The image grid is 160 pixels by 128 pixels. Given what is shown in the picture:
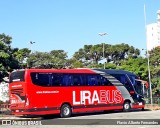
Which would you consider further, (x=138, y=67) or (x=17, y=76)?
(x=138, y=67)

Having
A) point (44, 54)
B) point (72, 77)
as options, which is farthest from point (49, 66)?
point (72, 77)

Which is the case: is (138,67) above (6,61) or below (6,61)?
above

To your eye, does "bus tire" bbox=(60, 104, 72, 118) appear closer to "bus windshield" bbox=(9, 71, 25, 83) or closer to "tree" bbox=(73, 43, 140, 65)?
"bus windshield" bbox=(9, 71, 25, 83)

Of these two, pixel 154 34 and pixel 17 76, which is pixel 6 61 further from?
pixel 154 34

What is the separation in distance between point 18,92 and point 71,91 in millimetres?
3659

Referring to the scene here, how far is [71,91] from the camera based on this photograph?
23.7 m

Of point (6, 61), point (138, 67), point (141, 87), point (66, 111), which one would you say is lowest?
point (66, 111)

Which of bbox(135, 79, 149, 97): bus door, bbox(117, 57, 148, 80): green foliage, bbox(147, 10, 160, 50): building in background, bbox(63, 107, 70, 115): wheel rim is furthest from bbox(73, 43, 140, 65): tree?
bbox(147, 10, 160, 50): building in background

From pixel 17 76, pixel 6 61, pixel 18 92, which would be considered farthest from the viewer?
pixel 6 61

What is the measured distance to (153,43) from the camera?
5669 inches

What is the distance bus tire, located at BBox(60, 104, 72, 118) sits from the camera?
76.0ft

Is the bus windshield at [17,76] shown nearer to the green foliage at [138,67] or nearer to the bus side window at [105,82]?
the bus side window at [105,82]

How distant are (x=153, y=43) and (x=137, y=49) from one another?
73.7 meters

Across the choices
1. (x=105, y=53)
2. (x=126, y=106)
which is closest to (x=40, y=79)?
(x=126, y=106)
